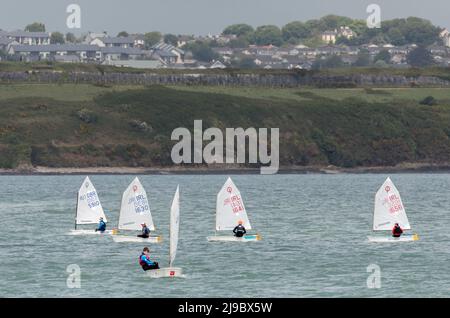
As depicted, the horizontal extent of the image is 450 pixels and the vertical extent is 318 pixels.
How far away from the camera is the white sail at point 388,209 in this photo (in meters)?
92.1

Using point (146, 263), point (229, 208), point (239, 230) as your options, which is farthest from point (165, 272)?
point (229, 208)

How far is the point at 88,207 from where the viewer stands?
102 metres

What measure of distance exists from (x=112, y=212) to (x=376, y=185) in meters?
71.0

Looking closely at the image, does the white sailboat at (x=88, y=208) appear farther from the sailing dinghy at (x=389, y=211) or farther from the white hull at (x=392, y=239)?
the sailing dinghy at (x=389, y=211)

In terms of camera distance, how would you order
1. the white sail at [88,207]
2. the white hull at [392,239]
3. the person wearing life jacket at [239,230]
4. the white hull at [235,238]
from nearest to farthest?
1. the person wearing life jacket at [239,230]
2. the white hull at [235,238]
3. the white hull at [392,239]
4. the white sail at [88,207]

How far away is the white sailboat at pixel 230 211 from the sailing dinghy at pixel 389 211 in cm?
949

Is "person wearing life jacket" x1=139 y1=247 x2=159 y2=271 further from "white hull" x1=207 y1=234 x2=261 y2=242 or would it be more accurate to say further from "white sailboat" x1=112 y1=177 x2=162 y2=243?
"white hull" x1=207 y1=234 x2=261 y2=242

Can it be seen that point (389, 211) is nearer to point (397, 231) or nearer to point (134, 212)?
point (397, 231)

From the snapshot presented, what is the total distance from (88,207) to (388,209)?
25547 millimetres

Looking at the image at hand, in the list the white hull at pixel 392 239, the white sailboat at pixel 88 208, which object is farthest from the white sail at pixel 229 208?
the white sailboat at pixel 88 208

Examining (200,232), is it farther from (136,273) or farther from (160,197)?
(160,197)

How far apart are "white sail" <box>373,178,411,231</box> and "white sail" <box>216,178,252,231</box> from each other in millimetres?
10107

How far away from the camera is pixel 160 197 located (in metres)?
153
